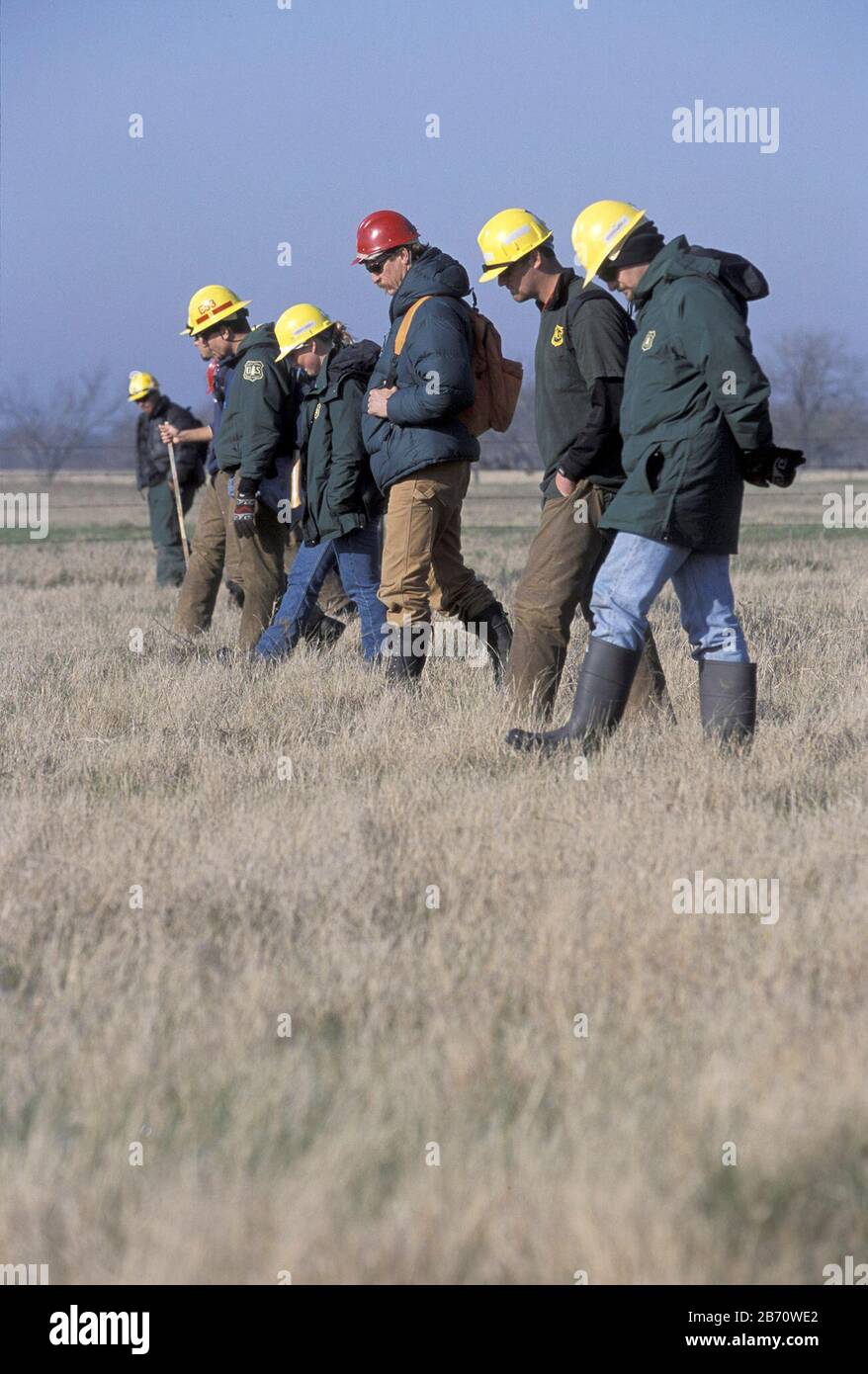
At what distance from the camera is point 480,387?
294 inches

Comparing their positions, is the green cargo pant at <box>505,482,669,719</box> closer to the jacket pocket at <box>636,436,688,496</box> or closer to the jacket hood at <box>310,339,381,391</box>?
the jacket pocket at <box>636,436,688,496</box>

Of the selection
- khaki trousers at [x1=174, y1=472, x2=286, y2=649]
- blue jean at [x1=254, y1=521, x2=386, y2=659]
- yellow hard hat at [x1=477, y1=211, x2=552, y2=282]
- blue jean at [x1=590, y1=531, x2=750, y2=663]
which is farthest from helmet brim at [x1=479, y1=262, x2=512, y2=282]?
khaki trousers at [x1=174, y1=472, x2=286, y2=649]

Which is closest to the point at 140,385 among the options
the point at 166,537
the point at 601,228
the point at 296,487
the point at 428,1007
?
the point at 166,537

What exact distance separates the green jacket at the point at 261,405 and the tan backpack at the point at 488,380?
201cm

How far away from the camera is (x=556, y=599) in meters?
6.73

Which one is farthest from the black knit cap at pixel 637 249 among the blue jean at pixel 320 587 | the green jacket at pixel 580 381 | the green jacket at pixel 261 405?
the green jacket at pixel 261 405

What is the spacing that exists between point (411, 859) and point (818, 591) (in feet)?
28.0

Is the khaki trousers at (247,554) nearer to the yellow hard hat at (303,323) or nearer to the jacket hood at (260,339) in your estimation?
the jacket hood at (260,339)

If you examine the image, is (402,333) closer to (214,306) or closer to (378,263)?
(378,263)

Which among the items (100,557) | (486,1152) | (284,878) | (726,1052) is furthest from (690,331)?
(100,557)

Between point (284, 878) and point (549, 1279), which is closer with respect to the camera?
point (549, 1279)

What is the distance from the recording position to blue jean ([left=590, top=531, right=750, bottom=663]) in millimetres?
5809
